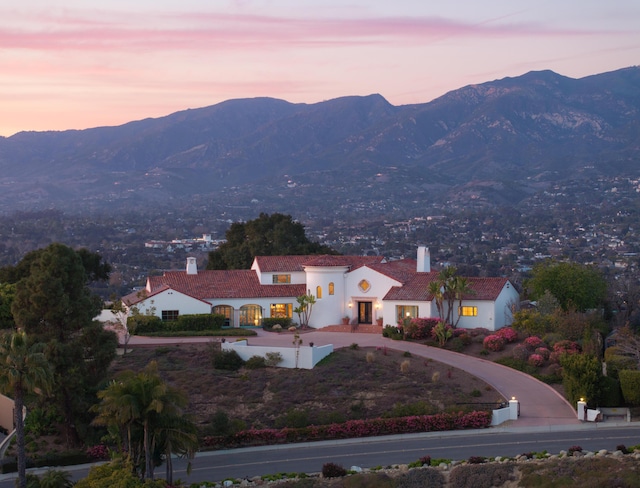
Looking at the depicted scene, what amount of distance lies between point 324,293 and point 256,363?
39.8 ft

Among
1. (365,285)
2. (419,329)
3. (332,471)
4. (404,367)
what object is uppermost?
(365,285)

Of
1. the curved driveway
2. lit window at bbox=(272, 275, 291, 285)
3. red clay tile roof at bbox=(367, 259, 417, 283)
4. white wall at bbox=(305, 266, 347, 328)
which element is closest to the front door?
white wall at bbox=(305, 266, 347, 328)

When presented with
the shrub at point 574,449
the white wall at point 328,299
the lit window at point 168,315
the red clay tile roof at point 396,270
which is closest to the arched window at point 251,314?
the white wall at point 328,299

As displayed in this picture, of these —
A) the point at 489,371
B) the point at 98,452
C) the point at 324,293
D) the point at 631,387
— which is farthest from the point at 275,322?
the point at 631,387

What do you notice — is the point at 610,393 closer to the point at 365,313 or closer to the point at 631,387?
the point at 631,387

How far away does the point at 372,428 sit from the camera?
35500mm

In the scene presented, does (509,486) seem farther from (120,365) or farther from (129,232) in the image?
(129,232)

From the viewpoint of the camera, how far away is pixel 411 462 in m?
31.2

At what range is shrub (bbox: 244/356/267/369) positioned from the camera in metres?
43.0

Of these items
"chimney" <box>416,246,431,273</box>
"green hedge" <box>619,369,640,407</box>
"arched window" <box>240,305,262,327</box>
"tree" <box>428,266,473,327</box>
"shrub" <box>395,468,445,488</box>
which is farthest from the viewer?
"chimney" <box>416,246,431,273</box>

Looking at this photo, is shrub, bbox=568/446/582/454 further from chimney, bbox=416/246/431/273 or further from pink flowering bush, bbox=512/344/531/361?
chimney, bbox=416/246/431/273

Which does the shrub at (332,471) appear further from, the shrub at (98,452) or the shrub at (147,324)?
the shrub at (147,324)

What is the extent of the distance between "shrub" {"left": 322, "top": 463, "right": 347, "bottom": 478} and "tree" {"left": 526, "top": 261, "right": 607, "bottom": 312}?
25958mm

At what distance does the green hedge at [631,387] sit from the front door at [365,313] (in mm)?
20133
